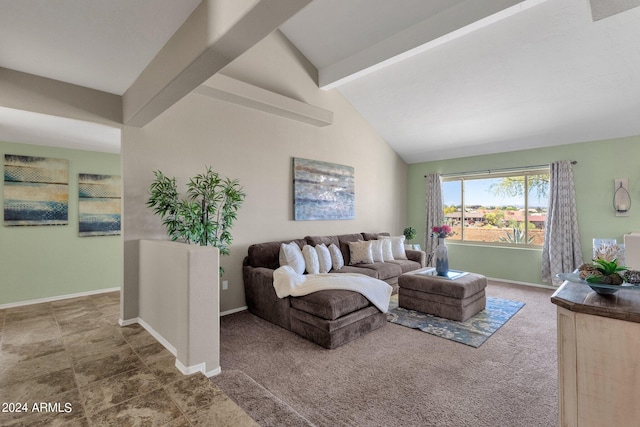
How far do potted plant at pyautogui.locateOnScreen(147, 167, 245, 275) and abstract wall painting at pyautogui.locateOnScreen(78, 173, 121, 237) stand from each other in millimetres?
1910

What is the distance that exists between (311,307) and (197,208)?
1618mm

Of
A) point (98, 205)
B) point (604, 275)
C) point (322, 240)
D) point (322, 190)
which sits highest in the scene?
point (322, 190)

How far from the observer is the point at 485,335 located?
311 centimetres

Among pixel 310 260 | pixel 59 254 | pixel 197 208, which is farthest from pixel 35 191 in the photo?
pixel 310 260

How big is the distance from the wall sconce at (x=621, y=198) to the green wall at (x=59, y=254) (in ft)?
23.4

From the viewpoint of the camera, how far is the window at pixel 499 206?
5.35 metres

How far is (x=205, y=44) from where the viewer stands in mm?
1816

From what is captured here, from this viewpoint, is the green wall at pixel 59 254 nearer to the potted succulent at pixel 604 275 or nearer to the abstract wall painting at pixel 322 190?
the abstract wall painting at pixel 322 190

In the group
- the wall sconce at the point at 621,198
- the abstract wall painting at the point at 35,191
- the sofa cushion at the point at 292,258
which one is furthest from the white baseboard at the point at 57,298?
the wall sconce at the point at 621,198

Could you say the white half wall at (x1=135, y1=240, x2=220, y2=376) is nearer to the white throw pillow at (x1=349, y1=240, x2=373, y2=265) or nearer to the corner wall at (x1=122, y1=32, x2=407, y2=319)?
the corner wall at (x1=122, y1=32, x2=407, y2=319)

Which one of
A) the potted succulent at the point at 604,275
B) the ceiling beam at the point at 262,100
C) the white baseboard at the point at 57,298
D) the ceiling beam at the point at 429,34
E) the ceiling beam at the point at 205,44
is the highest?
the ceiling beam at the point at 429,34

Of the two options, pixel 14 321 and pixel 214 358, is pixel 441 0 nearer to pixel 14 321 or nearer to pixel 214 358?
pixel 214 358

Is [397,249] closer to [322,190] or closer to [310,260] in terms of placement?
[322,190]

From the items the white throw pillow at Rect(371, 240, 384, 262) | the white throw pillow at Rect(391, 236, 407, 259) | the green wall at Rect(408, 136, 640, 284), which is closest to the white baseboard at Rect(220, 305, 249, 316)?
the white throw pillow at Rect(371, 240, 384, 262)
